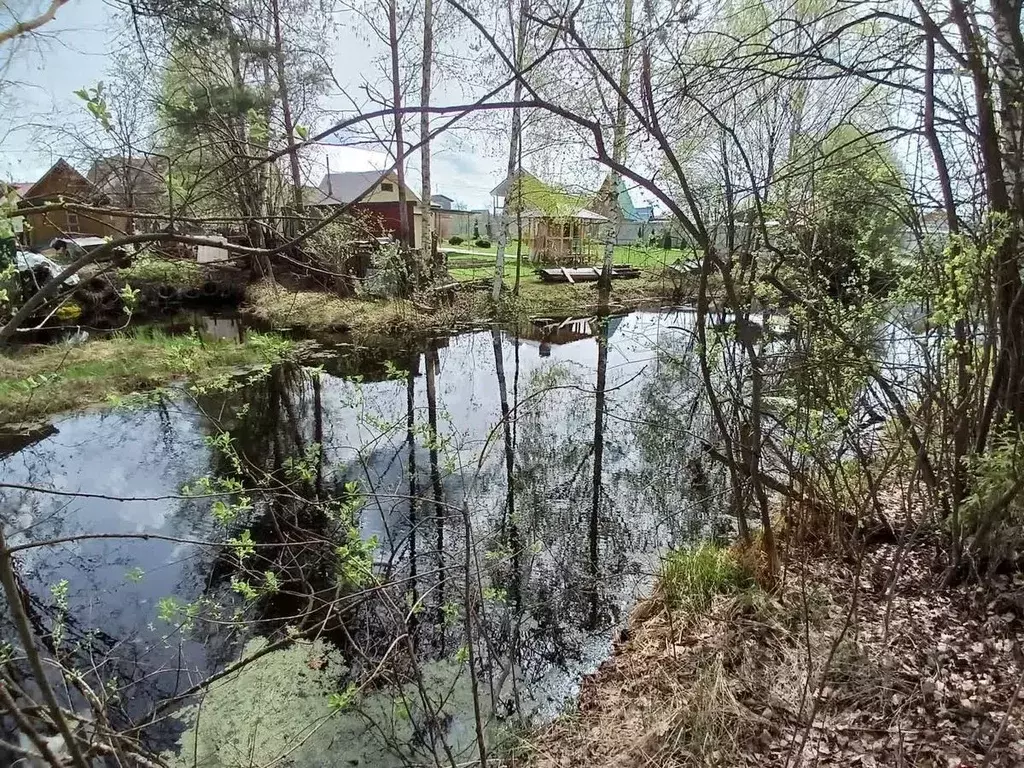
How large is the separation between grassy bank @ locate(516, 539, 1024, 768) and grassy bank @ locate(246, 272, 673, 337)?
10044 millimetres

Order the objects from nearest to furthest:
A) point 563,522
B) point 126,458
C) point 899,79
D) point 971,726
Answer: point 971,726, point 899,79, point 563,522, point 126,458

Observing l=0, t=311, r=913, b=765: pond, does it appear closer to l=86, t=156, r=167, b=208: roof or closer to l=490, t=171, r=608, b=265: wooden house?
l=86, t=156, r=167, b=208: roof

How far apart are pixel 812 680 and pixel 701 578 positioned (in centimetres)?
114

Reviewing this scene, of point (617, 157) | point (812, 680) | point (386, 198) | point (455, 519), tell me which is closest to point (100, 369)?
point (455, 519)

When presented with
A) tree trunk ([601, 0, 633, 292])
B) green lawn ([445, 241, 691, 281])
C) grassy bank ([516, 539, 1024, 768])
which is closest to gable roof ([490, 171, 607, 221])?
tree trunk ([601, 0, 633, 292])

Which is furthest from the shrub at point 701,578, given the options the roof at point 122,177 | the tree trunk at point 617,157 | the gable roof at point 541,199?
the gable roof at point 541,199

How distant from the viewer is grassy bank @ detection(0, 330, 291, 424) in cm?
739

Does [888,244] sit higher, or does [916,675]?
[888,244]

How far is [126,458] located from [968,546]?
7464 millimetres

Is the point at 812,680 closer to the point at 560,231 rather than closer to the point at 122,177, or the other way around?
the point at 122,177

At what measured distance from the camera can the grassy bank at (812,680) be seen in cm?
222

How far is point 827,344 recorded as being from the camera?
11.1 feet

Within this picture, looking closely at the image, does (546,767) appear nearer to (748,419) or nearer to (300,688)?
(300,688)

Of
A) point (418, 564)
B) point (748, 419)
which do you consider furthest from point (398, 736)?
point (748, 419)
